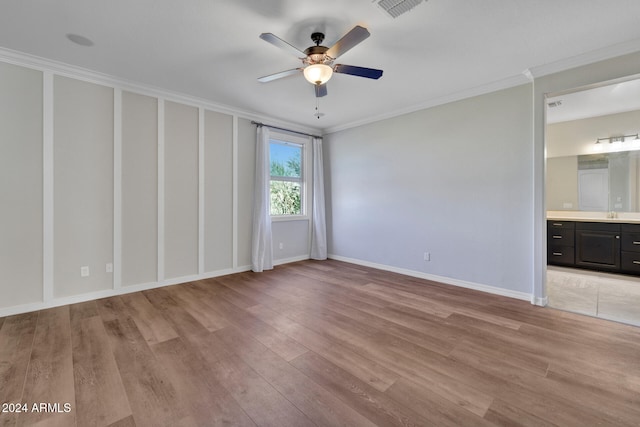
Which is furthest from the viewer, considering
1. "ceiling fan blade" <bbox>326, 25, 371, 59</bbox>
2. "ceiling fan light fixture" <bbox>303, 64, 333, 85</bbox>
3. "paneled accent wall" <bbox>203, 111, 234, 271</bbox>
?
"paneled accent wall" <bbox>203, 111, 234, 271</bbox>

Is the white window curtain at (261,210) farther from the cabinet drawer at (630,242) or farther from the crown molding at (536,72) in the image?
the cabinet drawer at (630,242)

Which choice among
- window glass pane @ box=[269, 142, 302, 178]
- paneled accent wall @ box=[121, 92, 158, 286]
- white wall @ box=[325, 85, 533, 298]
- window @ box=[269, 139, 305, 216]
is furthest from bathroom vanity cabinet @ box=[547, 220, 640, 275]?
paneled accent wall @ box=[121, 92, 158, 286]

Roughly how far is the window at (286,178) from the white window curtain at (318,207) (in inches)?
10.0

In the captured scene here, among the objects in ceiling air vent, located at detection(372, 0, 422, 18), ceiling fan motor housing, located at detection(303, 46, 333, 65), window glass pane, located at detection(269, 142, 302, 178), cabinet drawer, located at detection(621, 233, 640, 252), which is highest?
ceiling air vent, located at detection(372, 0, 422, 18)

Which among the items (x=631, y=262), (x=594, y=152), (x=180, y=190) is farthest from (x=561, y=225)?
(x=180, y=190)

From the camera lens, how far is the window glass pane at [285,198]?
5.10 metres

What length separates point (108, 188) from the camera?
10.8ft

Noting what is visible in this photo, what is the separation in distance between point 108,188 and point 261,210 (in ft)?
6.86

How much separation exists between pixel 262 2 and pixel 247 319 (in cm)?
279

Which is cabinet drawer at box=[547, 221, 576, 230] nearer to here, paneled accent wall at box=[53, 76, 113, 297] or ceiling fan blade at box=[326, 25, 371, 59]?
ceiling fan blade at box=[326, 25, 371, 59]

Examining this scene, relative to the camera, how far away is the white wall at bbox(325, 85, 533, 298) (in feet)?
10.7

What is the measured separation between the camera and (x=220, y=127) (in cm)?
423

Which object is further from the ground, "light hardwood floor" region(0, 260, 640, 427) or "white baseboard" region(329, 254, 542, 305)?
"white baseboard" region(329, 254, 542, 305)

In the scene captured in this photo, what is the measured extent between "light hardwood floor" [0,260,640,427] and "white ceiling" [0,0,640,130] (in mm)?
2714
